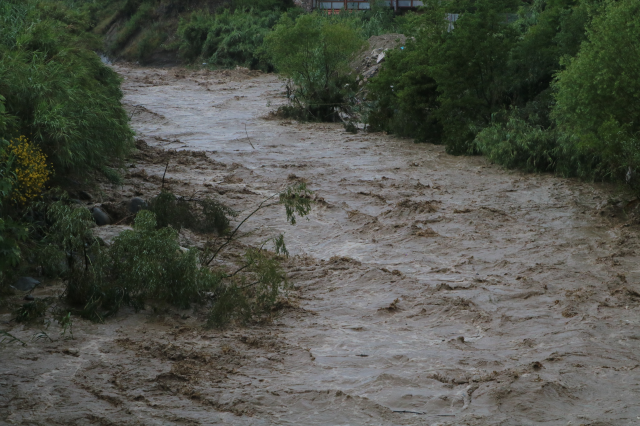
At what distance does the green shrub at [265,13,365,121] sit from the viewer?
89.6ft

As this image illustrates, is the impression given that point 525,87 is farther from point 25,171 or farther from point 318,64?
point 25,171

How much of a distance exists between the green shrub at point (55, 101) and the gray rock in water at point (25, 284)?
2.89 metres

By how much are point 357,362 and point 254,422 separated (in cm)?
164

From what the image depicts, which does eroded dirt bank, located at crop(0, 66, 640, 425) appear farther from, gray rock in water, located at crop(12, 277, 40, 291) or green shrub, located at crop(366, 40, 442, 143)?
green shrub, located at crop(366, 40, 442, 143)

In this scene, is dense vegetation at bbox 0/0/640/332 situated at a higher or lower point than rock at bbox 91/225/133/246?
higher

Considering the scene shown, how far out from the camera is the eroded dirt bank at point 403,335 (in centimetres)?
653

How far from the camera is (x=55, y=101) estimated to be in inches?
494

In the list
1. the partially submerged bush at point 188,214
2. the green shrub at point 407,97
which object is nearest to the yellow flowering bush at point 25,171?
the partially submerged bush at point 188,214

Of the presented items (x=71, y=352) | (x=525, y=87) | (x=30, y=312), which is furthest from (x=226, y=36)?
(x=71, y=352)

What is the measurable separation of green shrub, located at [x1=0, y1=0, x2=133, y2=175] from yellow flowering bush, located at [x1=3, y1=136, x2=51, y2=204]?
1.95 ft

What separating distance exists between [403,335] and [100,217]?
240 inches

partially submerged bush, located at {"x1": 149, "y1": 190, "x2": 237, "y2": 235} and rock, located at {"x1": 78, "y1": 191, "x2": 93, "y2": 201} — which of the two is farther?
rock, located at {"x1": 78, "y1": 191, "x2": 93, "y2": 201}

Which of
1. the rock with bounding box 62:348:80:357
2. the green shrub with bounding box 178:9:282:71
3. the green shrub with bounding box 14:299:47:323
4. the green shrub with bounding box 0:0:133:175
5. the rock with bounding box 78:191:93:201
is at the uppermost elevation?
the green shrub with bounding box 178:9:282:71

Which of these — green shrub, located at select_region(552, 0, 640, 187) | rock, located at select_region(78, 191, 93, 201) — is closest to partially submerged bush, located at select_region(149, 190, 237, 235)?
rock, located at select_region(78, 191, 93, 201)
